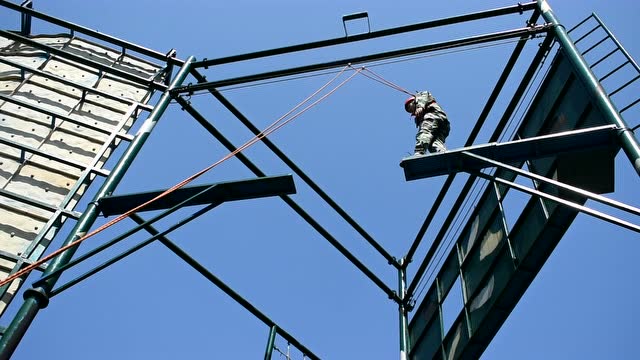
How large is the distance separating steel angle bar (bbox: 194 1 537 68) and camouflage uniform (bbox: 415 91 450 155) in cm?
127

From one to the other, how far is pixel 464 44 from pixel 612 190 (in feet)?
11.3

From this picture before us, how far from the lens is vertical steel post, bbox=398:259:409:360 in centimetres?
1379

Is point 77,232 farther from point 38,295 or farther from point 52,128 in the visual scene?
point 52,128

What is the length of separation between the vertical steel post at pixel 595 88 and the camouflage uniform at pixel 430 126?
2273mm

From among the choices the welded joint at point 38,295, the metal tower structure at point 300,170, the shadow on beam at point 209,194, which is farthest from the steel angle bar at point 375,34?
the welded joint at point 38,295

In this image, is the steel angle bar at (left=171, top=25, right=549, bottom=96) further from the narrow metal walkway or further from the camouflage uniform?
the narrow metal walkway

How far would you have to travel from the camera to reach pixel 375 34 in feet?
38.4

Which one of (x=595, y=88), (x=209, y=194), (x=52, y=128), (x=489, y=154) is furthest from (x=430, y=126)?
(x=52, y=128)

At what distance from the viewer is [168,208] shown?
9.50 meters

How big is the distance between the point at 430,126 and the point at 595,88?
3.24 meters

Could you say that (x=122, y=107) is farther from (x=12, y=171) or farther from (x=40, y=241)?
(x=40, y=241)

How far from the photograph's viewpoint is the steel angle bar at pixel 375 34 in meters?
11.1

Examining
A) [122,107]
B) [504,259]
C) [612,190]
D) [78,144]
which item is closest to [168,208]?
[78,144]

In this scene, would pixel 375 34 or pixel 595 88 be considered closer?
pixel 595 88
